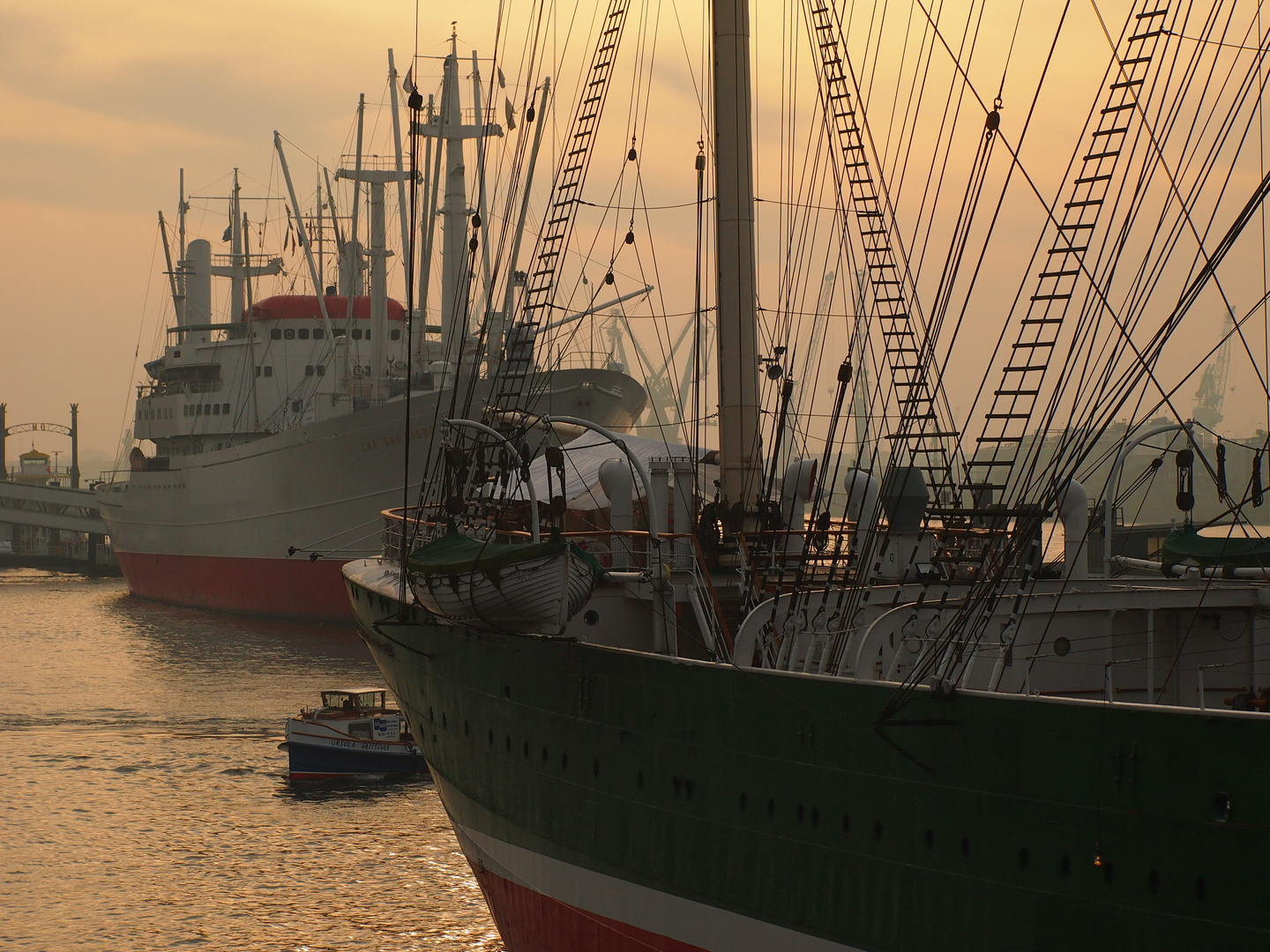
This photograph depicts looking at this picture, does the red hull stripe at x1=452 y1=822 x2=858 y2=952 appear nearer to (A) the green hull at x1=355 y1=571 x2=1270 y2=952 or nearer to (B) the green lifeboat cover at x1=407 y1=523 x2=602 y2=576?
(A) the green hull at x1=355 y1=571 x2=1270 y2=952

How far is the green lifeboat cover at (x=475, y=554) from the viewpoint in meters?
10.9

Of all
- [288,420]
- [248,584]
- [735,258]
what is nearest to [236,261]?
[288,420]

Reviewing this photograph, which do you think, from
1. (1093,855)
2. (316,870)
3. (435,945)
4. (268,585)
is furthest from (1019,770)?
(268,585)

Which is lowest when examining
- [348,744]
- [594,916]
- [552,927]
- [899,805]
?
[348,744]

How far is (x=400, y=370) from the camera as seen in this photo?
53344mm

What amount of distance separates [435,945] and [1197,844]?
11.8 metres

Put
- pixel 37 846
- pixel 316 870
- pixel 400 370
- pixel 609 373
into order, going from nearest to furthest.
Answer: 1. pixel 316 870
2. pixel 37 846
3. pixel 609 373
4. pixel 400 370

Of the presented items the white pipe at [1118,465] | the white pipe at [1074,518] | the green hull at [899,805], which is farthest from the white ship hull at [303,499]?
the green hull at [899,805]

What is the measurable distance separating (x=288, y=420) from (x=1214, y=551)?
5134cm

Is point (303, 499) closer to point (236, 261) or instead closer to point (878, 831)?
point (236, 261)

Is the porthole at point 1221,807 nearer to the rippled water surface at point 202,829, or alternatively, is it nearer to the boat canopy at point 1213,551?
the boat canopy at point 1213,551

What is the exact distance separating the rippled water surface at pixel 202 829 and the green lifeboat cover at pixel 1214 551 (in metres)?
9.53

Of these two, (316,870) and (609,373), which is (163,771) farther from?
(609,373)

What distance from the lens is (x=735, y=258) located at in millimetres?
14492
